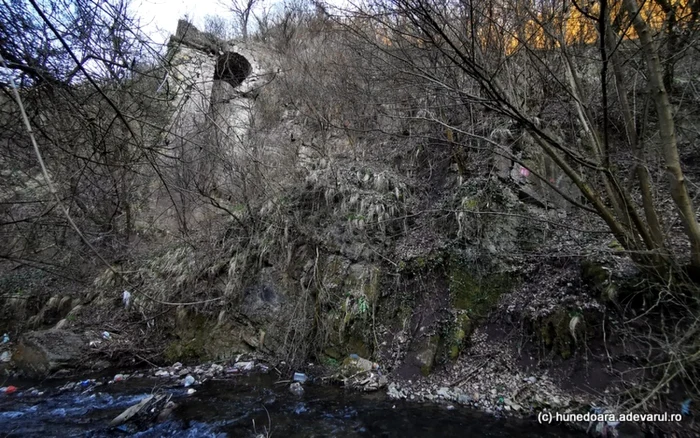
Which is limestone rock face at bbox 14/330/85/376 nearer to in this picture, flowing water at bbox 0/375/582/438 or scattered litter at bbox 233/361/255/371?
flowing water at bbox 0/375/582/438

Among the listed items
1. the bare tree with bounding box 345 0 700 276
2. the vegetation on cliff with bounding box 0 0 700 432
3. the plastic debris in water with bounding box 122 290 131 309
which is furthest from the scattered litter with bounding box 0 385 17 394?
the bare tree with bounding box 345 0 700 276

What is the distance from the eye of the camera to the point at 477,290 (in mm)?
5125

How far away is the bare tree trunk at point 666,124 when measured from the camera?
2.91 metres

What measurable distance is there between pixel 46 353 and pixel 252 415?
13.4 ft

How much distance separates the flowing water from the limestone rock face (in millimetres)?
563

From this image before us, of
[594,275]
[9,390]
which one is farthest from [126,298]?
[594,275]

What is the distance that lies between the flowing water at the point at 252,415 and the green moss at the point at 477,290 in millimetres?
1484

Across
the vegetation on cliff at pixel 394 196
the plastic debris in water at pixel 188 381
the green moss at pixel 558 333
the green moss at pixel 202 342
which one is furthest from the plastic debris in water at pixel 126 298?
the green moss at pixel 558 333

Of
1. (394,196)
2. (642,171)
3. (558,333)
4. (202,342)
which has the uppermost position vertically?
(394,196)

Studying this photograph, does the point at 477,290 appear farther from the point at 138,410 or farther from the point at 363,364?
the point at 138,410

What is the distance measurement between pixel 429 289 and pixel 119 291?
6738 millimetres

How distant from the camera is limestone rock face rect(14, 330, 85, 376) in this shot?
217 inches

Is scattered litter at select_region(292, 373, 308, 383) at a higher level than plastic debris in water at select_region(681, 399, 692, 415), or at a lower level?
lower

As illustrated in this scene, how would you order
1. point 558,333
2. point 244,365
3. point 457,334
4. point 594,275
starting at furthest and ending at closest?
1. point 244,365
2. point 457,334
3. point 594,275
4. point 558,333
